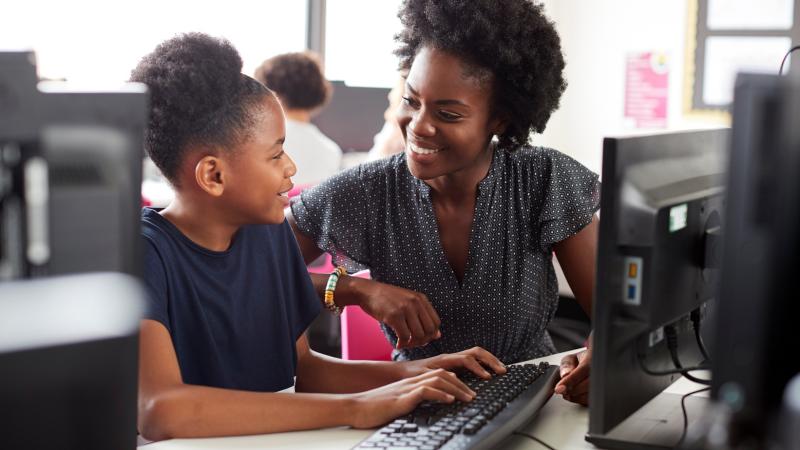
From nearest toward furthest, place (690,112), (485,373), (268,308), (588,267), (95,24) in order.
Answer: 1. (485,373)
2. (268,308)
3. (588,267)
4. (95,24)
5. (690,112)

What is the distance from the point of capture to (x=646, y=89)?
4.20 m

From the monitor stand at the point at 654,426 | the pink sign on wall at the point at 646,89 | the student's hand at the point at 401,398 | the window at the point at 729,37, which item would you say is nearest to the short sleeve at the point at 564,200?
the monitor stand at the point at 654,426

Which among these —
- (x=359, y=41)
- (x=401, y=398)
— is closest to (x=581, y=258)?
(x=401, y=398)

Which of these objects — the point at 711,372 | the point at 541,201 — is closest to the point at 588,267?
the point at 541,201

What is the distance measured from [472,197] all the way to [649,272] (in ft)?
2.20

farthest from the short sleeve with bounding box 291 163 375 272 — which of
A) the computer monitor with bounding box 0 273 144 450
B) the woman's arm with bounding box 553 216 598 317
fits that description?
the computer monitor with bounding box 0 273 144 450

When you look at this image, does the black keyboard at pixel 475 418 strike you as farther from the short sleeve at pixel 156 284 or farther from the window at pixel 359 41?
the window at pixel 359 41

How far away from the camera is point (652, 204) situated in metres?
0.98

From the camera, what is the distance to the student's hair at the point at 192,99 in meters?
1.25

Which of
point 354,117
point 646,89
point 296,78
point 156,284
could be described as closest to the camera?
point 156,284

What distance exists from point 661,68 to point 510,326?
2.91m

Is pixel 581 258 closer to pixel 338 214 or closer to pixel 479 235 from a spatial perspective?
pixel 479 235

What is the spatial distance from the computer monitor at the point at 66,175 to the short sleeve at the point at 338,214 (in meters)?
1.01

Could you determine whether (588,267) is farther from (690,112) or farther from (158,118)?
(690,112)
